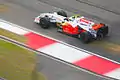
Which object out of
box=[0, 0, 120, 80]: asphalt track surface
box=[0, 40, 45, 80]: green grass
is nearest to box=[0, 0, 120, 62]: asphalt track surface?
box=[0, 0, 120, 80]: asphalt track surface

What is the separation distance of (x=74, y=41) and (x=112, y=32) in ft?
6.38

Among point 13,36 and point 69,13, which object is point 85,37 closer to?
point 13,36

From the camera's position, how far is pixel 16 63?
Answer: 13125 mm

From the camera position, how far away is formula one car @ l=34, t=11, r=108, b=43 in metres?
14.8

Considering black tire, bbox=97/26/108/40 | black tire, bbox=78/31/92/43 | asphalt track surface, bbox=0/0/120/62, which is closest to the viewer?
black tire, bbox=78/31/92/43

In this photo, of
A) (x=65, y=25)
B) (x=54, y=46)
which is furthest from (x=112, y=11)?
(x=54, y=46)

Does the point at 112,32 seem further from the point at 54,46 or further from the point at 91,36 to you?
the point at 54,46

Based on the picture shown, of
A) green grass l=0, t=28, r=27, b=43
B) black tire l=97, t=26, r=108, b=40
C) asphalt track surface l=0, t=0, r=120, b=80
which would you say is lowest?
green grass l=0, t=28, r=27, b=43

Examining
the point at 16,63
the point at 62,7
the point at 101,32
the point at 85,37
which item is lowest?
the point at 16,63

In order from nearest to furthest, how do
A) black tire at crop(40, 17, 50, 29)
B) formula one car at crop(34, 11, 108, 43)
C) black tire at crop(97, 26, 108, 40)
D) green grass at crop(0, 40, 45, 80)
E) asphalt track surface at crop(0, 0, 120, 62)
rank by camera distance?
green grass at crop(0, 40, 45, 80)
asphalt track surface at crop(0, 0, 120, 62)
formula one car at crop(34, 11, 108, 43)
black tire at crop(97, 26, 108, 40)
black tire at crop(40, 17, 50, 29)

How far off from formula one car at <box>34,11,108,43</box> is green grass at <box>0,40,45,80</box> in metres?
2.19

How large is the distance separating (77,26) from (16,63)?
10.9 feet

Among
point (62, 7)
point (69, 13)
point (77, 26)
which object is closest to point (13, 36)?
point (77, 26)

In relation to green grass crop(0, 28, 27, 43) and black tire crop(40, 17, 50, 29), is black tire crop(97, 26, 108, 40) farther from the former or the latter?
green grass crop(0, 28, 27, 43)
